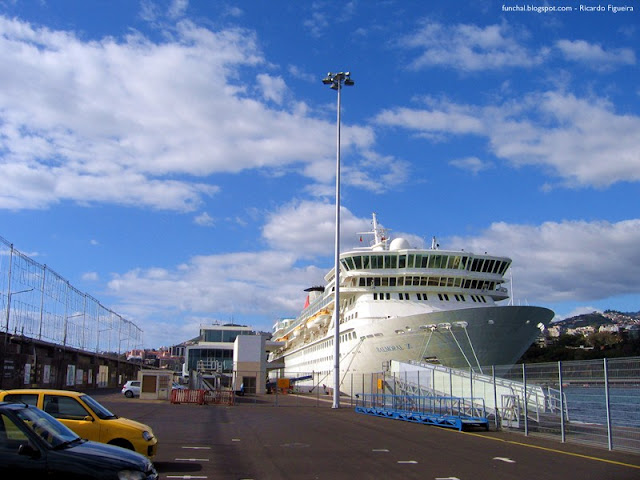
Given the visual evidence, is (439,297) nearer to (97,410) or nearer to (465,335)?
(465,335)

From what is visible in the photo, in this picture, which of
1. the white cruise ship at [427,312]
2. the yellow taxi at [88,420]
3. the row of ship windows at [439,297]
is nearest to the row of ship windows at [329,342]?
the white cruise ship at [427,312]

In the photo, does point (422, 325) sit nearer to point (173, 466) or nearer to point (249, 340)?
point (249, 340)

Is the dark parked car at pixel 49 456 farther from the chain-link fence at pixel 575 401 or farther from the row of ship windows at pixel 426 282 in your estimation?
the row of ship windows at pixel 426 282

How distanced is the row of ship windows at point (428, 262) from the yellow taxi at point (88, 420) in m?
33.3

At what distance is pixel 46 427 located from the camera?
703cm

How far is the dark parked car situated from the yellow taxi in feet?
9.69

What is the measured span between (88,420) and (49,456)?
3.81 m

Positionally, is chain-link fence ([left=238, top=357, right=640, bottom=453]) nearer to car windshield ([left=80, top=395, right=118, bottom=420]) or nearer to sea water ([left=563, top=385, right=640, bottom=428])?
sea water ([left=563, top=385, right=640, bottom=428])

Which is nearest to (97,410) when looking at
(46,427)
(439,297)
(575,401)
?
(46,427)

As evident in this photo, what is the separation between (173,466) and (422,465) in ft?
15.4

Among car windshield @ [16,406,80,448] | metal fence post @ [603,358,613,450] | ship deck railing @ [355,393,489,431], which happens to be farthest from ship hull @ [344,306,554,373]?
car windshield @ [16,406,80,448]

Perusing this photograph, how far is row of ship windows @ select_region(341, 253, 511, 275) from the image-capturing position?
4200 centimetres

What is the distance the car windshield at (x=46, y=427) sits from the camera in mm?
6797

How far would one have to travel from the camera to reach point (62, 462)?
254 inches
